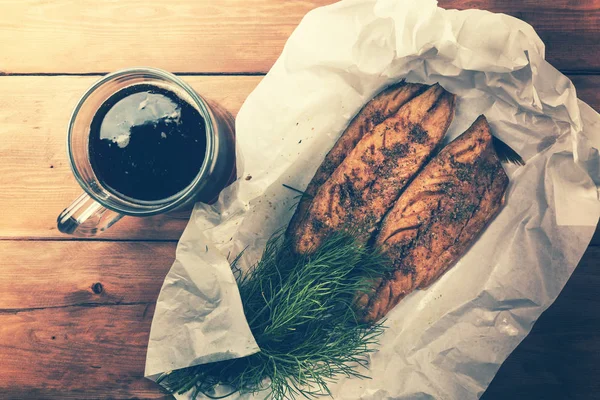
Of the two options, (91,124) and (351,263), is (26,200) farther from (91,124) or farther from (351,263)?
(351,263)

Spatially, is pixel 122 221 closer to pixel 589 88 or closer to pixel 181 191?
pixel 181 191

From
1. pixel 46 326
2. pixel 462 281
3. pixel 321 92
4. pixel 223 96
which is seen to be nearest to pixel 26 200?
pixel 46 326

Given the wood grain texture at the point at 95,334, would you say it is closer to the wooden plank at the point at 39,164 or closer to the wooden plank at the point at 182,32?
the wooden plank at the point at 39,164

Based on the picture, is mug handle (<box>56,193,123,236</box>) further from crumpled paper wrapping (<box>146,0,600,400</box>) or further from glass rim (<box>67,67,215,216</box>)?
crumpled paper wrapping (<box>146,0,600,400</box>)

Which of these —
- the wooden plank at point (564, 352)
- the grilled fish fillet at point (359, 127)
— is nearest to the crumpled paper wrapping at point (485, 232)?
the grilled fish fillet at point (359, 127)

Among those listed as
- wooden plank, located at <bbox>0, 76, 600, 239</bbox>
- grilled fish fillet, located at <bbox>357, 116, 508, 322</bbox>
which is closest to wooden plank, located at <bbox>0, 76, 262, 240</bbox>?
wooden plank, located at <bbox>0, 76, 600, 239</bbox>
